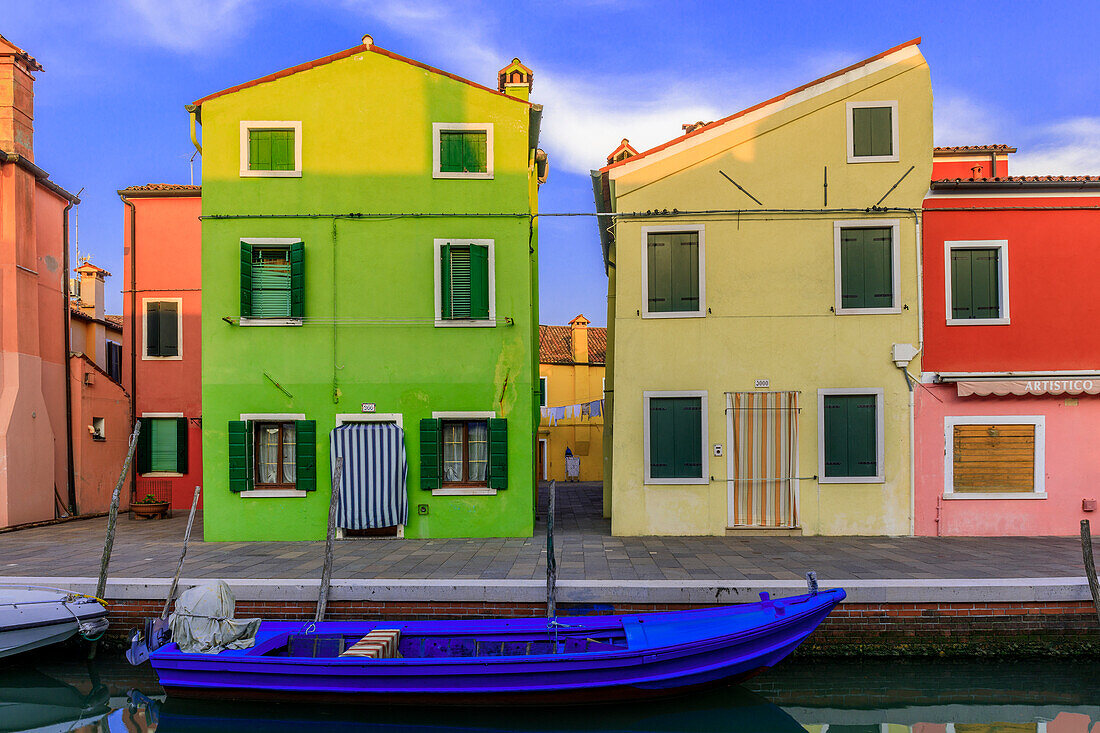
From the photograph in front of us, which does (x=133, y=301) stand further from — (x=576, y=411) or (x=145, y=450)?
(x=576, y=411)

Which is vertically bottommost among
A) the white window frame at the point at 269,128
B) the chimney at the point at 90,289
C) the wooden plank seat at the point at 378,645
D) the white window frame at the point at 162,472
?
the wooden plank seat at the point at 378,645

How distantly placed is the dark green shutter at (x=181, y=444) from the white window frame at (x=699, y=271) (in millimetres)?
12879

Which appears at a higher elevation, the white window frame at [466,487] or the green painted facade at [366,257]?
the green painted facade at [366,257]

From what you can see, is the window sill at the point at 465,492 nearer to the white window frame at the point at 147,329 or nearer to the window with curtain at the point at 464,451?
the window with curtain at the point at 464,451

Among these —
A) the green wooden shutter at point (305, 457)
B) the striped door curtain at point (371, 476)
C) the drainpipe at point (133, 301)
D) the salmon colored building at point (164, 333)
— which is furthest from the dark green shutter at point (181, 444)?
the striped door curtain at point (371, 476)

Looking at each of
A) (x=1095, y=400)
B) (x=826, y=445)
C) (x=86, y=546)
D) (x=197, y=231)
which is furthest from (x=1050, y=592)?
(x=197, y=231)

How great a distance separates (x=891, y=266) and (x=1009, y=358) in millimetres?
2753

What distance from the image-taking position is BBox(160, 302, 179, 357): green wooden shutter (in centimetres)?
1920

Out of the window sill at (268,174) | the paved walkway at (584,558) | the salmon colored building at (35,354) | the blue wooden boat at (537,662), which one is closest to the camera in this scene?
the blue wooden boat at (537,662)

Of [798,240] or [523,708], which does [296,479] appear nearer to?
[523,708]

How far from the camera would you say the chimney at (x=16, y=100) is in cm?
1659

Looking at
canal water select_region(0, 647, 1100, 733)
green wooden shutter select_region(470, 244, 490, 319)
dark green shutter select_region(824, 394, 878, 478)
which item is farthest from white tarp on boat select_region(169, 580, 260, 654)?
dark green shutter select_region(824, 394, 878, 478)

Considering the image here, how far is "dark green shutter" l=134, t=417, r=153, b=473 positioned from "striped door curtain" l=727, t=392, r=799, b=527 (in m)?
15.1

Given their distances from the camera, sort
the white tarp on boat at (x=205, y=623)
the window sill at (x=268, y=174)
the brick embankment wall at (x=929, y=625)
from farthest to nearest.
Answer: the window sill at (x=268, y=174), the brick embankment wall at (x=929, y=625), the white tarp on boat at (x=205, y=623)
